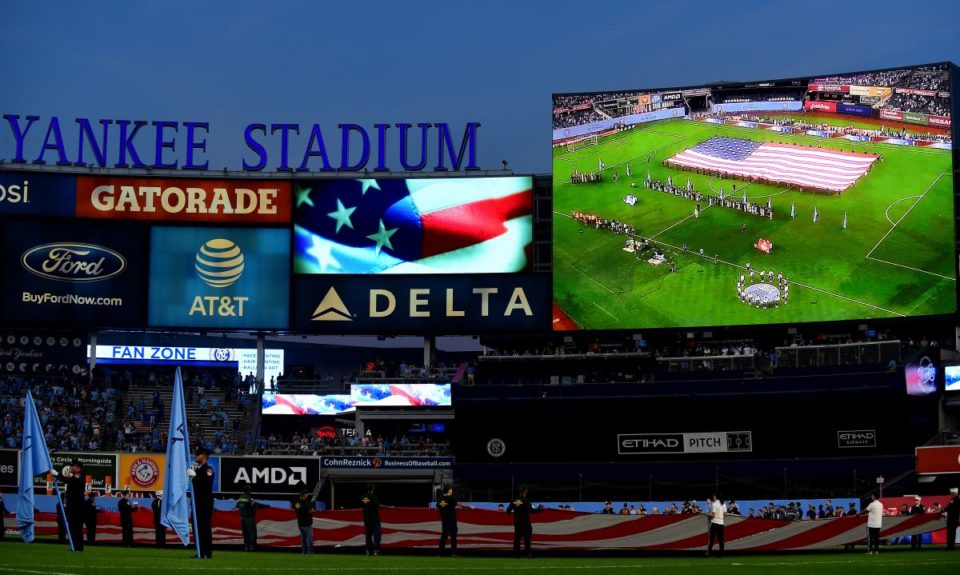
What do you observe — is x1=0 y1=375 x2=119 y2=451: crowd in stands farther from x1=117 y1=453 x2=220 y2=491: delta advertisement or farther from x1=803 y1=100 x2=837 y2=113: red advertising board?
x1=803 y1=100 x2=837 y2=113: red advertising board

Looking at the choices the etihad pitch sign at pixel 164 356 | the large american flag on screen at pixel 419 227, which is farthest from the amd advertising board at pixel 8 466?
the etihad pitch sign at pixel 164 356

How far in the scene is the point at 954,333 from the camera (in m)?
56.4

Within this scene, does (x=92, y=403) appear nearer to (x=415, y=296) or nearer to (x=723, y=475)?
(x=415, y=296)

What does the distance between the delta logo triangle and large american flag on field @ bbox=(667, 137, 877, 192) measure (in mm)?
16383

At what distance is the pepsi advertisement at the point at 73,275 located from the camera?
58500 mm

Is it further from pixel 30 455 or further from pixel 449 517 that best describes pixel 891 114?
pixel 30 455

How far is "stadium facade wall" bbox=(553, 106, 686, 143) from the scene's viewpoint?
61000 mm

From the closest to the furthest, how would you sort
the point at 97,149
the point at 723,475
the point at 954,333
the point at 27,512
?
the point at 27,512 → the point at 723,475 → the point at 954,333 → the point at 97,149

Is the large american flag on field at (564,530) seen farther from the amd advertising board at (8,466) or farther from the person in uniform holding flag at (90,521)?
the amd advertising board at (8,466)

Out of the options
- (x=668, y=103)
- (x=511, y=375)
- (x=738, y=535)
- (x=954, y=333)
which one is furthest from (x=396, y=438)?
(x=738, y=535)

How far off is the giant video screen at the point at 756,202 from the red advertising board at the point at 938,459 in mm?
7499

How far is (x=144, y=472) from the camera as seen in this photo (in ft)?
177

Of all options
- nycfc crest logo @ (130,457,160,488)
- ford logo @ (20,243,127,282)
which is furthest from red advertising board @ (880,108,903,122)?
nycfc crest logo @ (130,457,160,488)

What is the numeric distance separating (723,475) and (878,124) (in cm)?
1732
